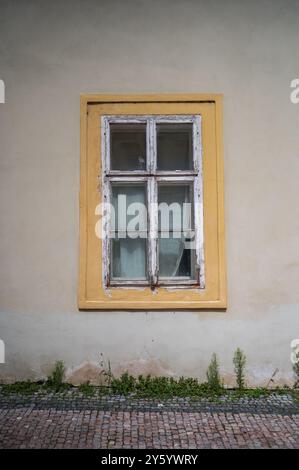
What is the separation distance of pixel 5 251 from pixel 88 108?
5.16 ft

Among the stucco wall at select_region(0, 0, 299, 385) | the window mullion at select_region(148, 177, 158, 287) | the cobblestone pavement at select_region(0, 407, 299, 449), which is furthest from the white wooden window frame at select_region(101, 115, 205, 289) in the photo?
the cobblestone pavement at select_region(0, 407, 299, 449)

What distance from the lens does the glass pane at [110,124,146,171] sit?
4410 mm

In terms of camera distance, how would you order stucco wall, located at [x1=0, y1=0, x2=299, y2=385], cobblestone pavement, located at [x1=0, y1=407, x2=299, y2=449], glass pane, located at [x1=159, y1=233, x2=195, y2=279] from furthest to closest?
glass pane, located at [x1=159, y1=233, x2=195, y2=279] < stucco wall, located at [x1=0, y1=0, x2=299, y2=385] < cobblestone pavement, located at [x1=0, y1=407, x2=299, y2=449]

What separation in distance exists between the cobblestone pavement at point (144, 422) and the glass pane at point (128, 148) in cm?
218

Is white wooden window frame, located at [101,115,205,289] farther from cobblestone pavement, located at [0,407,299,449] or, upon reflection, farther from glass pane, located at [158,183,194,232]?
cobblestone pavement, located at [0,407,299,449]

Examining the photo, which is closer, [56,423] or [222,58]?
[56,423]

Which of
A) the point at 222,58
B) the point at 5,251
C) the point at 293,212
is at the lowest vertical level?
the point at 5,251

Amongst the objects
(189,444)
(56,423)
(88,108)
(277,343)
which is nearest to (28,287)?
(56,423)

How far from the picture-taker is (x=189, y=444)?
3002 millimetres

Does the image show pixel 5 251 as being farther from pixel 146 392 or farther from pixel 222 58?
pixel 222 58

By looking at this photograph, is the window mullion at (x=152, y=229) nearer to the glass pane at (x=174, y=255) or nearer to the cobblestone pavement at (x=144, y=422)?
the glass pane at (x=174, y=255)

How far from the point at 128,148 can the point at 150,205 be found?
2.09 feet

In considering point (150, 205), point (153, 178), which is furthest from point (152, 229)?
point (153, 178)
